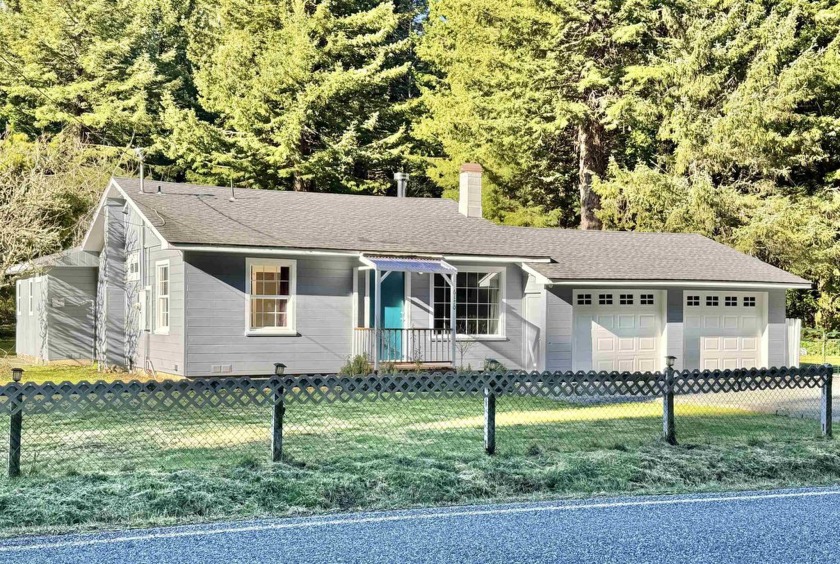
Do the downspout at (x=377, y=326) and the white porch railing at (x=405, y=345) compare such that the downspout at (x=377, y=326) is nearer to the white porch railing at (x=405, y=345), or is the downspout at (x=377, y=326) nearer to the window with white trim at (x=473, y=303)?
the white porch railing at (x=405, y=345)

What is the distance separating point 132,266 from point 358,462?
48.2 feet

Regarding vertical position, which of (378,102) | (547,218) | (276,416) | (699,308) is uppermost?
(378,102)

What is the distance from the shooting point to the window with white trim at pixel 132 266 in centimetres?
2294

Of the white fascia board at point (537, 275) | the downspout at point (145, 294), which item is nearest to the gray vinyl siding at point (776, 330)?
the white fascia board at point (537, 275)

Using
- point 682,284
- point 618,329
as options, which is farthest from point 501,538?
point 682,284

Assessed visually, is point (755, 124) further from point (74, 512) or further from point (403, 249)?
point (74, 512)

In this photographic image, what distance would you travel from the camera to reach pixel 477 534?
757 centimetres

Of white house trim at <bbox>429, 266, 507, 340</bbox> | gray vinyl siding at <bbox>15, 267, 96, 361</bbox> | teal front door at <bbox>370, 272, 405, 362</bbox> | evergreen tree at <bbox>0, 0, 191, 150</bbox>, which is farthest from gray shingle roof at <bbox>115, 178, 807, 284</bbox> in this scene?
evergreen tree at <bbox>0, 0, 191, 150</bbox>

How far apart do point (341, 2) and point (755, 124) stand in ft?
57.2

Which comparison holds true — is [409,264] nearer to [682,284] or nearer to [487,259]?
[487,259]

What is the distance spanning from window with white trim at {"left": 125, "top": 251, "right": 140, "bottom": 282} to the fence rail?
8.52 m

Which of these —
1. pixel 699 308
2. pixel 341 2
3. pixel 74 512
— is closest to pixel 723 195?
pixel 699 308

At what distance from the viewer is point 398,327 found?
2128 centimetres

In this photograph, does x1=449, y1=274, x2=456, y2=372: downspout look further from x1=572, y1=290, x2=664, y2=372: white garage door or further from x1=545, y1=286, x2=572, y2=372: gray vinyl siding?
x1=572, y1=290, x2=664, y2=372: white garage door
